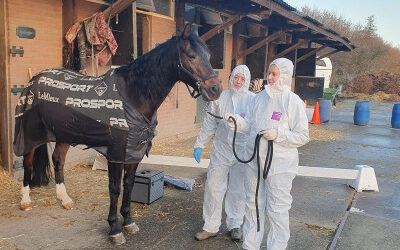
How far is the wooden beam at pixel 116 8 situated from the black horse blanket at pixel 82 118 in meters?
1.84

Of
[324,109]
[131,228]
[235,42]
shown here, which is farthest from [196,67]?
[324,109]

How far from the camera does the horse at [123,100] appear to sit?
10.6 feet

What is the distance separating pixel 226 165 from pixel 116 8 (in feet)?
10.8

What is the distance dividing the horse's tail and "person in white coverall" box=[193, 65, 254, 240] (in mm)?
2131

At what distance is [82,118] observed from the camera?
3.60m

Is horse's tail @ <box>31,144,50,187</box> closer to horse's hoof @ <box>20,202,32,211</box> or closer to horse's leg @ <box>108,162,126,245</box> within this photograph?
horse's hoof @ <box>20,202,32,211</box>

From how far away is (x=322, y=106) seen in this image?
1311 cm

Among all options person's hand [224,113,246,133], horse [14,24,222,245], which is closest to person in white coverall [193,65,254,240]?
person's hand [224,113,246,133]

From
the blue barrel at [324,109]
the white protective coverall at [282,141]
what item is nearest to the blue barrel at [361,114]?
the blue barrel at [324,109]

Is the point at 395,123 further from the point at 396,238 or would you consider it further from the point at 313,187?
the point at 396,238

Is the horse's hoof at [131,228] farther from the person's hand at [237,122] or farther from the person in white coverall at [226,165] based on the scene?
the person's hand at [237,122]

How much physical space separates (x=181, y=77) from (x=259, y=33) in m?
9.57

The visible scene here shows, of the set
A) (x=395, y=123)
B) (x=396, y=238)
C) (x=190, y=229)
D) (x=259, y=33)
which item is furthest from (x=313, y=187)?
(x=395, y=123)

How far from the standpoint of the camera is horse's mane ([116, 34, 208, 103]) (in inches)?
131
